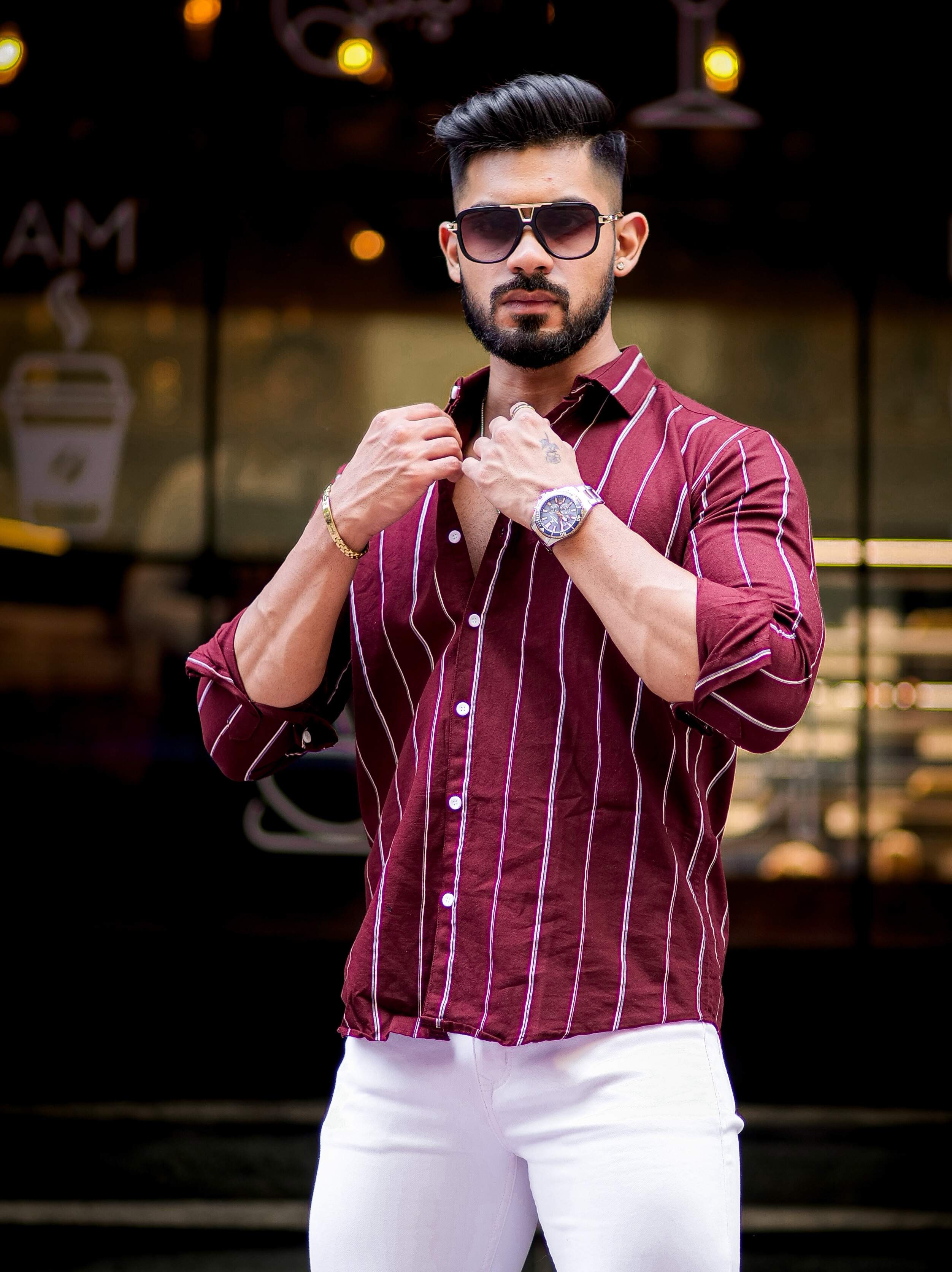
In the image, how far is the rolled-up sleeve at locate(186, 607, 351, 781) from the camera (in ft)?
6.90

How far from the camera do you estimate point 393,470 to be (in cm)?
200

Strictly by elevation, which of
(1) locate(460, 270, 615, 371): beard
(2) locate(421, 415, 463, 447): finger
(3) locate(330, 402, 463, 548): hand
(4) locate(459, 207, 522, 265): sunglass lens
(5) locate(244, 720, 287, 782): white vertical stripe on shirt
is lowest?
(5) locate(244, 720, 287, 782): white vertical stripe on shirt

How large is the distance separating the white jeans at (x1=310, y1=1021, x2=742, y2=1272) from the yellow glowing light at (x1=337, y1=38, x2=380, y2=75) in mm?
4496

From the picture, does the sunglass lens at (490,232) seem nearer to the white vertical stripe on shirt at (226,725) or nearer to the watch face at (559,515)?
the watch face at (559,515)

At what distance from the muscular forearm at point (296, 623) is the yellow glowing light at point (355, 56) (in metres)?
4.03

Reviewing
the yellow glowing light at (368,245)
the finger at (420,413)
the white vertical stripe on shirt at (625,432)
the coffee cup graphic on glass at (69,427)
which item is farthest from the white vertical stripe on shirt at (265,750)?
the yellow glowing light at (368,245)

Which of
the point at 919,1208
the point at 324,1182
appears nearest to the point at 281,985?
the point at 919,1208

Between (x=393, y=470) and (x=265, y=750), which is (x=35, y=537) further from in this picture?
(x=393, y=470)

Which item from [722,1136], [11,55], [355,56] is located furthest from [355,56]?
[722,1136]

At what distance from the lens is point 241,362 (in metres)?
5.63

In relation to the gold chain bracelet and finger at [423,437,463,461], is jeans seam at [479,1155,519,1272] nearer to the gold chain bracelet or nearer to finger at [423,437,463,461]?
the gold chain bracelet

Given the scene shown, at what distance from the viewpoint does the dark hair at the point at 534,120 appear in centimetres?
204

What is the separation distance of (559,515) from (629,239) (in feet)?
1.89

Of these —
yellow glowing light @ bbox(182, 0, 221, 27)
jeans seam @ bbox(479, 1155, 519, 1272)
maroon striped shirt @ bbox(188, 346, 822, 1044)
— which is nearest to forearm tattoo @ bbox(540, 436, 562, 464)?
maroon striped shirt @ bbox(188, 346, 822, 1044)
